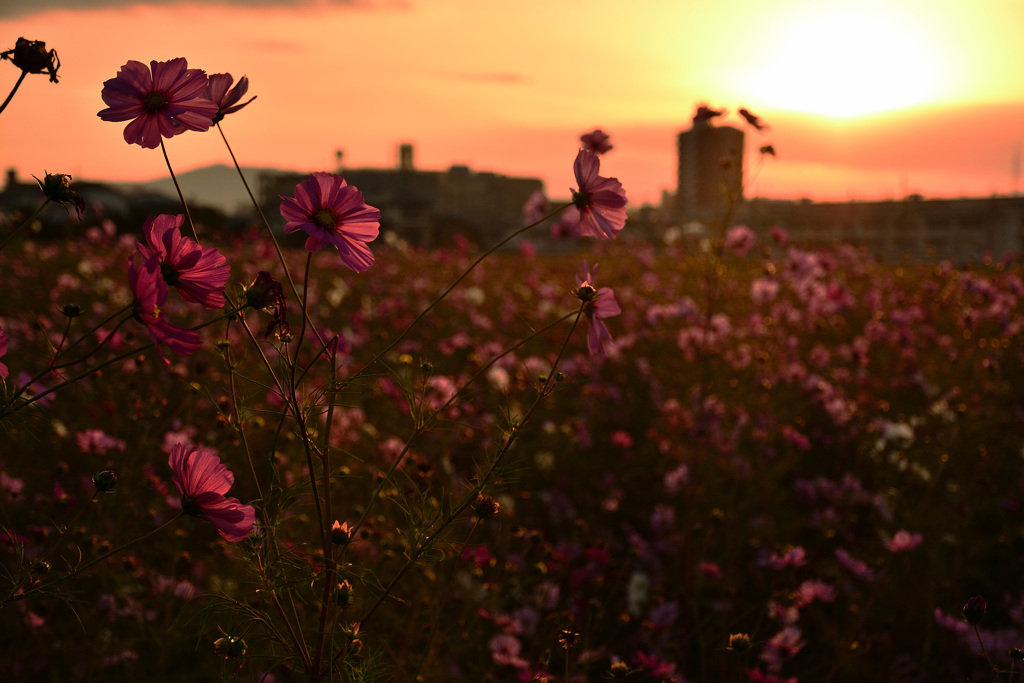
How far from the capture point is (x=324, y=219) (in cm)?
80

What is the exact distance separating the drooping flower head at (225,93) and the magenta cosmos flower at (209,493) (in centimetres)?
41

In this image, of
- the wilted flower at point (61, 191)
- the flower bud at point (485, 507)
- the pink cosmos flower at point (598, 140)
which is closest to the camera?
the wilted flower at point (61, 191)

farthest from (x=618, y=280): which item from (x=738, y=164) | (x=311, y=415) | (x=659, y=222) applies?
(x=311, y=415)

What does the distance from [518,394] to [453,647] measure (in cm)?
137

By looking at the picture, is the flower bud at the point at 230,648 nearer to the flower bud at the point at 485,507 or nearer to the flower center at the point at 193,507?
the flower center at the point at 193,507

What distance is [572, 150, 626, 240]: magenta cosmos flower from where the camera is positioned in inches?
36.3

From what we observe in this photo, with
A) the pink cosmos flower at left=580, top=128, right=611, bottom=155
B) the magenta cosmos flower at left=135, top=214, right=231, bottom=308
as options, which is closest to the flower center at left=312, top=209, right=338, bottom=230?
the magenta cosmos flower at left=135, top=214, right=231, bottom=308

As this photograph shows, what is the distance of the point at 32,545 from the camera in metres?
1.45

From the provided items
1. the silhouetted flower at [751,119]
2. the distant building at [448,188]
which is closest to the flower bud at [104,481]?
the silhouetted flower at [751,119]

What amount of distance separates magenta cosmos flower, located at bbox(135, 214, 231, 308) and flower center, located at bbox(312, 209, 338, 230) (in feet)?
0.38

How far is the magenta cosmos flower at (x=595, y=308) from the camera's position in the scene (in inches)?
35.3

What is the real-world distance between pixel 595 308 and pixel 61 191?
24.5 inches

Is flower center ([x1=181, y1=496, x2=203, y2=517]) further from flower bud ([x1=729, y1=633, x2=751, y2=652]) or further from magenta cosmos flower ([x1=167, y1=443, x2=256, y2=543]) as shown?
flower bud ([x1=729, y1=633, x2=751, y2=652])

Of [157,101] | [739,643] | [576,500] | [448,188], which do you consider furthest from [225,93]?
[448,188]
